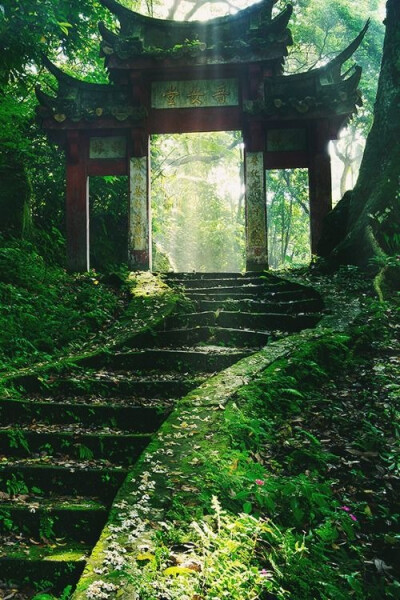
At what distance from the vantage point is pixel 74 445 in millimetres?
3547

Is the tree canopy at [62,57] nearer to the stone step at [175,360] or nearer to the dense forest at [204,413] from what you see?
the dense forest at [204,413]

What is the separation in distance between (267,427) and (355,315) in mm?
2755

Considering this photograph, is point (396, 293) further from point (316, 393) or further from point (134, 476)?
point (134, 476)

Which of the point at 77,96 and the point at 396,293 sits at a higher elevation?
the point at 77,96

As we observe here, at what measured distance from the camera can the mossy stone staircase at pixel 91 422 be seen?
8.80ft

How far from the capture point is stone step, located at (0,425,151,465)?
3.52 m

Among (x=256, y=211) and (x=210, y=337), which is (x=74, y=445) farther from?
(x=256, y=211)

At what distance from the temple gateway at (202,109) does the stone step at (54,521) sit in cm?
830

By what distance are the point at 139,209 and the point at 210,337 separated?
18.5 feet

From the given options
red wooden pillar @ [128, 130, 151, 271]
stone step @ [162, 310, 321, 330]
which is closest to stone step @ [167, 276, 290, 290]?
stone step @ [162, 310, 321, 330]

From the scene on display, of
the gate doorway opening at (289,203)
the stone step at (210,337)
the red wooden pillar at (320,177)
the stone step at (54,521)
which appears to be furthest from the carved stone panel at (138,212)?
the gate doorway opening at (289,203)

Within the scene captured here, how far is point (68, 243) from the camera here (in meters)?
11.2

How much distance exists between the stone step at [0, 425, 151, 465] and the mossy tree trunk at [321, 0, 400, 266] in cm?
495

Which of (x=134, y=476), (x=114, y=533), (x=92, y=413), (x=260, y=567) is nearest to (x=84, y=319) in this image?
(x=92, y=413)
